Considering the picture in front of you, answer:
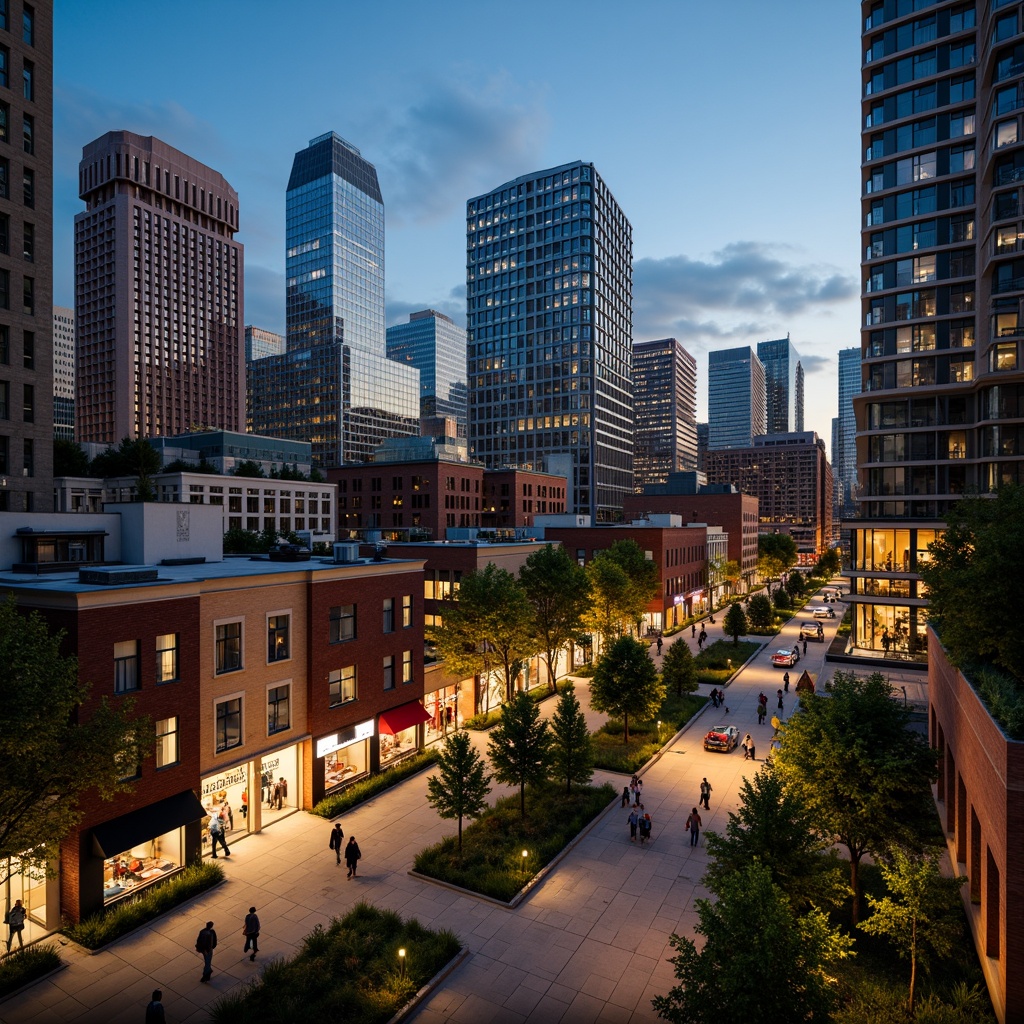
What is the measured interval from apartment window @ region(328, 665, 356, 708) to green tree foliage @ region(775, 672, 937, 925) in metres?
20.1

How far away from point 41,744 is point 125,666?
19.0 ft

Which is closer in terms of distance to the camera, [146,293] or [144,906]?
[144,906]

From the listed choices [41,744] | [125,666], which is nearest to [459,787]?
[125,666]

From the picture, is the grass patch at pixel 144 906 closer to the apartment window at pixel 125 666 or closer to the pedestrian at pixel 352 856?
the pedestrian at pixel 352 856

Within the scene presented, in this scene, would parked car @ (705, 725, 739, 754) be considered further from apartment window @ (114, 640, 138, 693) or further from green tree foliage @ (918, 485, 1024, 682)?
apartment window @ (114, 640, 138, 693)

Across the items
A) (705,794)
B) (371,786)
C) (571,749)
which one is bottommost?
(371,786)

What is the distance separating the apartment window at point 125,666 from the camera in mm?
21391

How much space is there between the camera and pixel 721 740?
124 ft

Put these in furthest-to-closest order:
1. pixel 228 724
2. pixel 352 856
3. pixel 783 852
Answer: pixel 228 724 → pixel 352 856 → pixel 783 852

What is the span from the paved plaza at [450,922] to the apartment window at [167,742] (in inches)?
193

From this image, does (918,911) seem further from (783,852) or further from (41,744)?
(41,744)

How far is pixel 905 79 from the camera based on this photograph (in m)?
60.2

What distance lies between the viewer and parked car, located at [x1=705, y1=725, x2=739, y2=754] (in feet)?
125

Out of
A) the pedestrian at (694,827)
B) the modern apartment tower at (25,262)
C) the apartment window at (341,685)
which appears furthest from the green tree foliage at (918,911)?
the modern apartment tower at (25,262)
